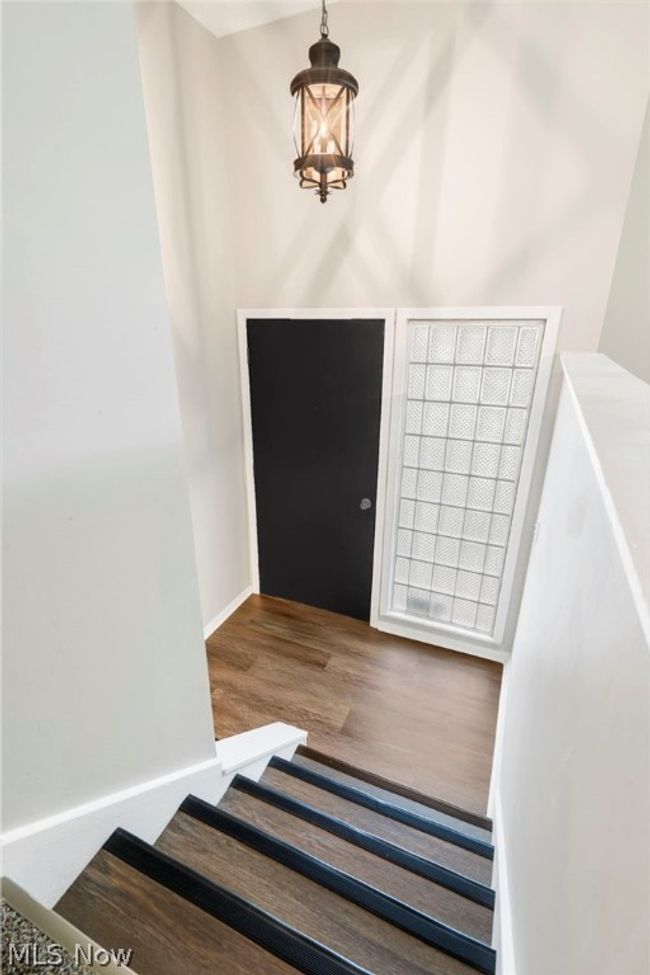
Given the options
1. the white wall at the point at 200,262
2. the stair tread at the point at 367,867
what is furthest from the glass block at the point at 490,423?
the stair tread at the point at 367,867

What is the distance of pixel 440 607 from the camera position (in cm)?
297

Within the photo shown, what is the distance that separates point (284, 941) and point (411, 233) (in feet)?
9.28

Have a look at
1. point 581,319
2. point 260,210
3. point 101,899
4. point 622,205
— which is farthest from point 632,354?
point 101,899

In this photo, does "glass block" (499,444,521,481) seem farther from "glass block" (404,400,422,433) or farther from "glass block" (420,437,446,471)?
"glass block" (404,400,422,433)

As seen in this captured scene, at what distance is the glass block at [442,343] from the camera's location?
8.13 feet

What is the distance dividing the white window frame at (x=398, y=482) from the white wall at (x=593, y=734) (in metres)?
1.10

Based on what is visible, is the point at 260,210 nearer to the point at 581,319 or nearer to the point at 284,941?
the point at 581,319

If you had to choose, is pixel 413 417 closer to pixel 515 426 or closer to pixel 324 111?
pixel 515 426

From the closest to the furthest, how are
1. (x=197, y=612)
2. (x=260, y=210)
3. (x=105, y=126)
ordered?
1. (x=105, y=126)
2. (x=197, y=612)
3. (x=260, y=210)

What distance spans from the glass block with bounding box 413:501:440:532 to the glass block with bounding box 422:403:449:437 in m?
0.47

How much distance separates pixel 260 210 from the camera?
2.63 m

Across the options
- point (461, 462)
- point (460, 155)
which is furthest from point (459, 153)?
point (461, 462)

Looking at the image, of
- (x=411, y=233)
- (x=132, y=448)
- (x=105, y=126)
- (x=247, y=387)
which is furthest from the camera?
(x=247, y=387)

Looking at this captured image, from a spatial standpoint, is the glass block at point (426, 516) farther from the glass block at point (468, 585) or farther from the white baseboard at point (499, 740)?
the white baseboard at point (499, 740)
